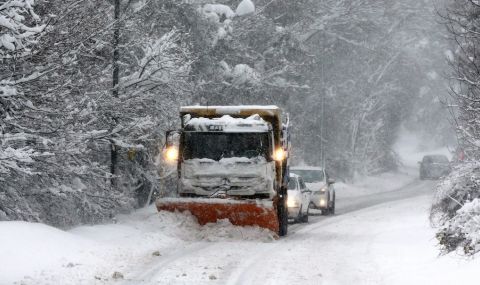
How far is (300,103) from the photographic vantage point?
3875 centimetres

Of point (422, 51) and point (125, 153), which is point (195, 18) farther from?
point (422, 51)

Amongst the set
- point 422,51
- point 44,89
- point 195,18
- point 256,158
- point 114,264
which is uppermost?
point 422,51

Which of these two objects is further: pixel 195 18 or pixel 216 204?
pixel 195 18

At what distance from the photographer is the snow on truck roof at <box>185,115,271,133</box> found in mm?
16906

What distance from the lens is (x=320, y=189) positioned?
83.4 feet

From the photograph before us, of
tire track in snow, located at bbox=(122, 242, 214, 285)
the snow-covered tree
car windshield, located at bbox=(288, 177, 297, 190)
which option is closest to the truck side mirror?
tire track in snow, located at bbox=(122, 242, 214, 285)

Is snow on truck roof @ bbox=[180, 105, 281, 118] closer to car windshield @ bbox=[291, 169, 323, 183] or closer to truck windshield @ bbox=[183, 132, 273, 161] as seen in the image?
truck windshield @ bbox=[183, 132, 273, 161]

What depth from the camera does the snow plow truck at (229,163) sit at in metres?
16.4

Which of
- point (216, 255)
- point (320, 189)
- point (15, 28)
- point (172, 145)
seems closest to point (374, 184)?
point (320, 189)

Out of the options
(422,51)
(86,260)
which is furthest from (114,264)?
(422,51)

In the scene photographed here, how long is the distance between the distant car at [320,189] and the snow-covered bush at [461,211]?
7.23m

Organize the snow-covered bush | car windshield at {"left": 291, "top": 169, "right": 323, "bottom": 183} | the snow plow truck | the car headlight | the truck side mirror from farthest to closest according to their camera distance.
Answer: car windshield at {"left": 291, "top": 169, "right": 323, "bottom": 183} → the car headlight → the truck side mirror → the snow plow truck → the snow-covered bush

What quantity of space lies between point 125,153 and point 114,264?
30.9ft

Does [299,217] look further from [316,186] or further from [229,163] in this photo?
[229,163]
